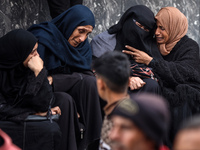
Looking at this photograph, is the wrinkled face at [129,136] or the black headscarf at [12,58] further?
the black headscarf at [12,58]

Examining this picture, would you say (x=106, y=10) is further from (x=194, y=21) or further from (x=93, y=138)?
(x=93, y=138)

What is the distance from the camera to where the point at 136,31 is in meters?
4.11

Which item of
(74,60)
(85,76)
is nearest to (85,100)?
(85,76)

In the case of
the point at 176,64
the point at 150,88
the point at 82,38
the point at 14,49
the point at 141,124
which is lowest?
the point at 150,88

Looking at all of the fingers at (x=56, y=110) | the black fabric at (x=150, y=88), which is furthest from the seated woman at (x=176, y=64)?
the fingers at (x=56, y=110)

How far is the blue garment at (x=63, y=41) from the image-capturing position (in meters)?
3.66

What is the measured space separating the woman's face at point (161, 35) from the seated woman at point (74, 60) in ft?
2.79

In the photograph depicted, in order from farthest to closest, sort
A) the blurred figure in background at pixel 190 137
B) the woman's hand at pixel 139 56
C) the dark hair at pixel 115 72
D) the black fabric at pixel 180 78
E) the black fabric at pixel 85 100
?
the woman's hand at pixel 139 56, the black fabric at pixel 180 78, the black fabric at pixel 85 100, the dark hair at pixel 115 72, the blurred figure in background at pixel 190 137

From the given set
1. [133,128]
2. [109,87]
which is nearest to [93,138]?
[109,87]

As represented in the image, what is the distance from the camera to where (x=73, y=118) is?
3.35 m

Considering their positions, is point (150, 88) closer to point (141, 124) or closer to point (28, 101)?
point (28, 101)

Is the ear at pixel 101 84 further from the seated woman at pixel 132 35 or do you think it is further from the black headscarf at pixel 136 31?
the black headscarf at pixel 136 31

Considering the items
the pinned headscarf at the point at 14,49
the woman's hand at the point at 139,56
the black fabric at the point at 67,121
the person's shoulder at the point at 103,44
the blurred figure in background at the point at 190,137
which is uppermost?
the blurred figure in background at the point at 190,137

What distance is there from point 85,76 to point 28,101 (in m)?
0.79
